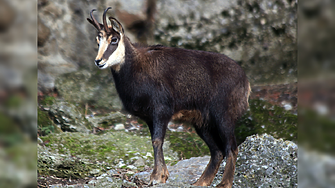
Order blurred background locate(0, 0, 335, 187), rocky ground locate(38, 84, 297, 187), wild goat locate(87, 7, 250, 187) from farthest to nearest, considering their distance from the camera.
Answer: blurred background locate(0, 0, 335, 187), rocky ground locate(38, 84, 297, 187), wild goat locate(87, 7, 250, 187)

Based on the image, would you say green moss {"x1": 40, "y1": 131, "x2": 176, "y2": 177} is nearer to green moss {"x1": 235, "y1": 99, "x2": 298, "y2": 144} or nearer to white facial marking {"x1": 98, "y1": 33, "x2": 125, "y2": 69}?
green moss {"x1": 235, "y1": 99, "x2": 298, "y2": 144}

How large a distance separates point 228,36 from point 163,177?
4.59 metres

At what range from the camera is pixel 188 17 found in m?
8.25

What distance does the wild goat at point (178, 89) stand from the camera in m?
4.67

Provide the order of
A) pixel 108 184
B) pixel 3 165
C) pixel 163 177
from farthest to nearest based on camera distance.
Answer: pixel 108 184
pixel 163 177
pixel 3 165

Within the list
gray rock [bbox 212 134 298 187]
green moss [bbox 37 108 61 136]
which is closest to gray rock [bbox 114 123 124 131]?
green moss [bbox 37 108 61 136]

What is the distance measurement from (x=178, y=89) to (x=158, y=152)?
93cm

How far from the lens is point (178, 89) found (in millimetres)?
4844

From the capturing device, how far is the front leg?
4422mm

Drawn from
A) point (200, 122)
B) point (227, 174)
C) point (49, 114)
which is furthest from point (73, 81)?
point (227, 174)

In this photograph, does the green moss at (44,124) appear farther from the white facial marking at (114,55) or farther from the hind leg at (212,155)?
the hind leg at (212,155)

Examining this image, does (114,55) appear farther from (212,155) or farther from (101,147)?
(101,147)

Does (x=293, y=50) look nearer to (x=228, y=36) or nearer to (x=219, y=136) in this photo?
(x=228, y=36)

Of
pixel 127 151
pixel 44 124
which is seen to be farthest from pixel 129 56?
pixel 44 124
